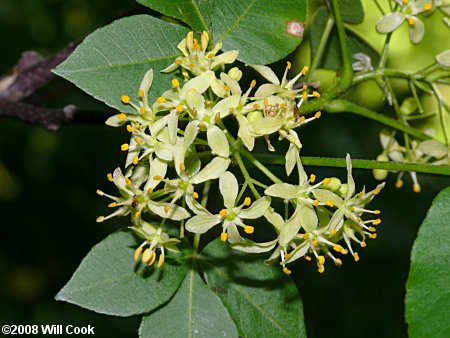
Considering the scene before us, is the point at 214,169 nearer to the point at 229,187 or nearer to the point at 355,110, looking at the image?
the point at 229,187

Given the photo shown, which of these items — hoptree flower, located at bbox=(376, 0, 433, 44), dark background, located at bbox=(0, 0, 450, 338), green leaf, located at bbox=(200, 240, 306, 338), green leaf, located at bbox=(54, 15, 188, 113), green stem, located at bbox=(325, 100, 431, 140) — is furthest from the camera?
dark background, located at bbox=(0, 0, 450, 338)

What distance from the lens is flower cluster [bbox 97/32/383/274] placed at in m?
1.54

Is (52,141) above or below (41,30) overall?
below

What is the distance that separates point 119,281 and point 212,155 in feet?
1.13

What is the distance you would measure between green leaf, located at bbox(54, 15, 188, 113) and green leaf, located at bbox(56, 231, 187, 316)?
35 centimetres

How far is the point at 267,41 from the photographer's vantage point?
1.73m

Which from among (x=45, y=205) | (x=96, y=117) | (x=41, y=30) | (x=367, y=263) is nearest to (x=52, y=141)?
(x=45, y=205)

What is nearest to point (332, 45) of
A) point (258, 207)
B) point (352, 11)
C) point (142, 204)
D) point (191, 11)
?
point (352, 11)

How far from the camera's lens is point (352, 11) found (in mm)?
2035

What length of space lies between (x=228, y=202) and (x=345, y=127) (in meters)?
2.25

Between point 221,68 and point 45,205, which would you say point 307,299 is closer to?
point 45,205

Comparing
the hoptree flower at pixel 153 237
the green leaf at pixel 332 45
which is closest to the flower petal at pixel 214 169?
the hoptree flower at pixel 153 237

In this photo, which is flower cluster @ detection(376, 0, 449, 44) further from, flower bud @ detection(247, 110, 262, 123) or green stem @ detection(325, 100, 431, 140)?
flower bud @ detection(247, 110, 262, 123)

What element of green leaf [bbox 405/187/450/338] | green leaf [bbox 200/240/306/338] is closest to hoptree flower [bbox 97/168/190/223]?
green leaf [bbox 200/240/306/338]
